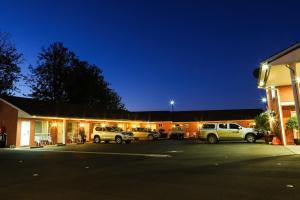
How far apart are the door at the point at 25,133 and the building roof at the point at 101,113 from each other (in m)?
1.30

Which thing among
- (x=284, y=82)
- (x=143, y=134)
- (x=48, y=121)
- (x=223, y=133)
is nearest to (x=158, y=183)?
(x=284, y=82)

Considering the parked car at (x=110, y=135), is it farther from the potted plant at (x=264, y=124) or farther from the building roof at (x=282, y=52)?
the building roof at (x=282, y=52)

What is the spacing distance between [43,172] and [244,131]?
21.8 metres

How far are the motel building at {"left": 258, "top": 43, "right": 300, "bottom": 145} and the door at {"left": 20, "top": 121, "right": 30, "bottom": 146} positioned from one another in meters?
20.2

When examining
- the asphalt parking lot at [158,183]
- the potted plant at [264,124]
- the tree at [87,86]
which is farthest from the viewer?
the tree at [87,86]

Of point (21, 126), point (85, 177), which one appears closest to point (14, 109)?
point (21, 126)

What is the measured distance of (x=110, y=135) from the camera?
34469 millimetres

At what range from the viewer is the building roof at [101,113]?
29.9 m

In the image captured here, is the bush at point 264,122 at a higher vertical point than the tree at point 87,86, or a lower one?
lower

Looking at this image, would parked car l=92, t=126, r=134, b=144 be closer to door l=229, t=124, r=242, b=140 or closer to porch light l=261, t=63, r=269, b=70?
door l=229, t=124, r=242, b=140

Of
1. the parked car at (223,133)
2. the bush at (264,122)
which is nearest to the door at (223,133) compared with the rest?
the parked car at (223,133)

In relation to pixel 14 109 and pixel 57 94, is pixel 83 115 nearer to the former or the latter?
pixel 14 109

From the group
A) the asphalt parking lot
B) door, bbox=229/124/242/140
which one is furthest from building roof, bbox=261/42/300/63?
door, bbox=229/124/242/140

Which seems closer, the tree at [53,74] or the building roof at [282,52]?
the building roof at [282,52]
